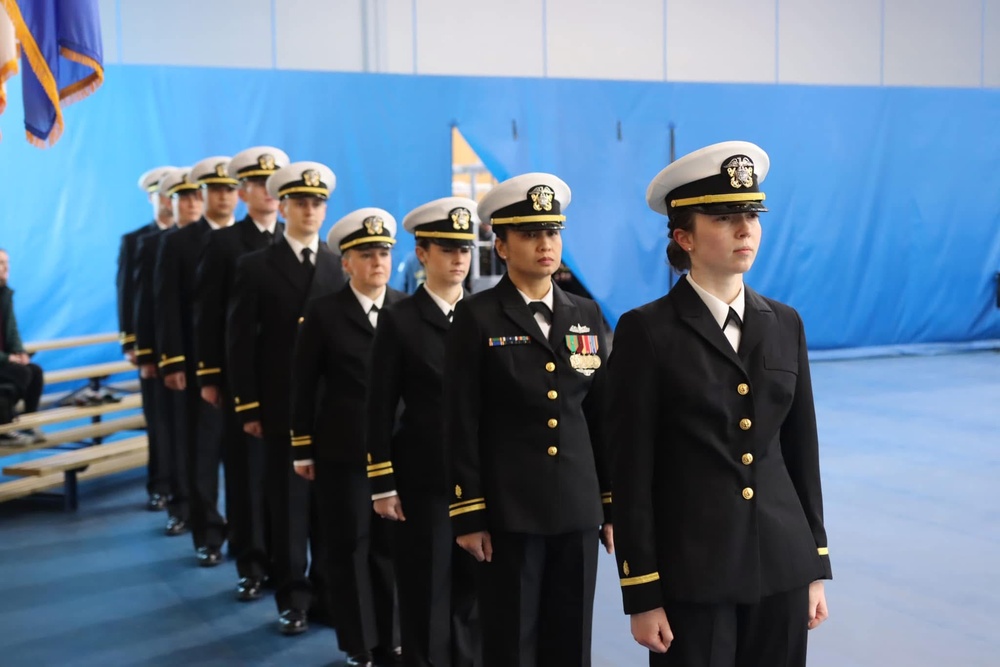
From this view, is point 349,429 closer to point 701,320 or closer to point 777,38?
point 701,320

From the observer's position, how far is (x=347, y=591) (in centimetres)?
355

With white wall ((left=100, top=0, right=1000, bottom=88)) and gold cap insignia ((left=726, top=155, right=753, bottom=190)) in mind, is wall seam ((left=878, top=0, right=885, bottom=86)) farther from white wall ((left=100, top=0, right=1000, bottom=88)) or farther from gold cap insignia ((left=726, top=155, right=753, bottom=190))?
gold cap insignia ((left=726, top=155, right=753, bottom=190))

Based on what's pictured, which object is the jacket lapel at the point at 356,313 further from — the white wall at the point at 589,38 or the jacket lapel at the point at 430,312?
the white wall at the point at 589,38

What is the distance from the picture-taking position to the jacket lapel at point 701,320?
73.6 inches

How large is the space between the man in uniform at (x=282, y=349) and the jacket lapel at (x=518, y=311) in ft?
5.05

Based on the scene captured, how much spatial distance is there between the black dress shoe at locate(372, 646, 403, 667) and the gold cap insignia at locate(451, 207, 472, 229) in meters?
1.47

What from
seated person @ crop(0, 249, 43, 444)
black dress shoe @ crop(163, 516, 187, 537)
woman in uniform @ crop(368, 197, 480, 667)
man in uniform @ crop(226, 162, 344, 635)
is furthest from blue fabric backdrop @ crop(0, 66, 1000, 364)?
woman in uniform @ crop(368, 197, 480, 667)

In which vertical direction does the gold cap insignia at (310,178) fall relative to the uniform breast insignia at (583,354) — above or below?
above

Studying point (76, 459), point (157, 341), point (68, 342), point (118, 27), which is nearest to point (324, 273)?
point (157, 341)

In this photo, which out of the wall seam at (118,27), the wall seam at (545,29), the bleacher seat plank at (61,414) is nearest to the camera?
the bleacher seat plank at (61,414)

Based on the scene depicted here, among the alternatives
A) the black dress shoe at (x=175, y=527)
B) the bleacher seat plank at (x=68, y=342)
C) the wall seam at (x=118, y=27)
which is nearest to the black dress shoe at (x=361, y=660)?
the black dress shoe at (x=175, y=527)

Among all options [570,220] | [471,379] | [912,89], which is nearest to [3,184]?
[570,220]

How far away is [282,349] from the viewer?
4.05m

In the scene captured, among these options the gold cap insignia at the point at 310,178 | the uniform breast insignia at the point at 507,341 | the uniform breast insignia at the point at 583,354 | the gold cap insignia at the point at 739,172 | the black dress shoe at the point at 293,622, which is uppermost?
the gold cap insignia at the point at 310,178
